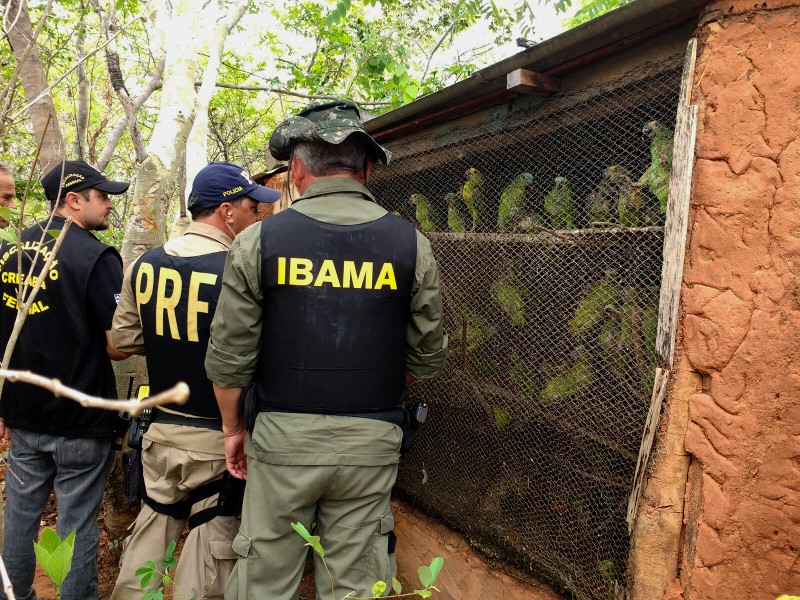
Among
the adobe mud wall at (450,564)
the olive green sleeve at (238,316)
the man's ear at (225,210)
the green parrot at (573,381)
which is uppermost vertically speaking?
the man's ear at (225,210)

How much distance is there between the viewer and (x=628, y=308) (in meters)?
2.18

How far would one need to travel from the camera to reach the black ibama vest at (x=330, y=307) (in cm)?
204

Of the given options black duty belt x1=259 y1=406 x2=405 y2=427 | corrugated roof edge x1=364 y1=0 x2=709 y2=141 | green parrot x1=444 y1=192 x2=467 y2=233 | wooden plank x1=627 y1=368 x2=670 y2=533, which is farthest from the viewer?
green parrot x1=444 y1=192 x2=467 y2=233

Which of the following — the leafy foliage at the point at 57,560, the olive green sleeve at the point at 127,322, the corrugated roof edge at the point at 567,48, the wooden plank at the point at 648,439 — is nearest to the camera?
the leafy foliage at the point at 57,560

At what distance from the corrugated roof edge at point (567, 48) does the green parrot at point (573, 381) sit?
114 cm

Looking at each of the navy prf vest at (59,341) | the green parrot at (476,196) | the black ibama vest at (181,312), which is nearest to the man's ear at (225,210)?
the black ibama vest at (181,312)

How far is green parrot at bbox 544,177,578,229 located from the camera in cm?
241

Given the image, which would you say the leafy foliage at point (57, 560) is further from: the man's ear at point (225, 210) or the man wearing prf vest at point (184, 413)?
the man's ear at point (225, 210)

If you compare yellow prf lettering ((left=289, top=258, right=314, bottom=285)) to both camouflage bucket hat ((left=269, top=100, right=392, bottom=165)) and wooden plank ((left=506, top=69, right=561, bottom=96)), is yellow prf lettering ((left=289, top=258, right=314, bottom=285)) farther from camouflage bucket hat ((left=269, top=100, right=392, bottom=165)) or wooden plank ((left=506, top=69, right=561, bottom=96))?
wooden plank ((left=506, top=69, right=561, bottom=96))

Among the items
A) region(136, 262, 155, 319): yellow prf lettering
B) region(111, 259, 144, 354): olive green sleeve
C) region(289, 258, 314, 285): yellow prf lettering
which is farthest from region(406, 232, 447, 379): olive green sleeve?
region(111, 259, 144, 354): olive green sleeve

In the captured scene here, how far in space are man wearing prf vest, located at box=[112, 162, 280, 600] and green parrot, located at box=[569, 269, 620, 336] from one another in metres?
1.49

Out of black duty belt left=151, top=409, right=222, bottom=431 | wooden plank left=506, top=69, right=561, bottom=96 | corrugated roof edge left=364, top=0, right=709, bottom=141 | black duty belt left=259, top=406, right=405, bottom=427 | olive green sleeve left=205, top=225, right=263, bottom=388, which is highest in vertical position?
corrugated roof edge left=364, top=0, right=709, bottom=141

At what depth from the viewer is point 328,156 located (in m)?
2.19

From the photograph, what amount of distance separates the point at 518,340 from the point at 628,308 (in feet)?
1.84
